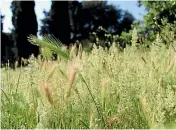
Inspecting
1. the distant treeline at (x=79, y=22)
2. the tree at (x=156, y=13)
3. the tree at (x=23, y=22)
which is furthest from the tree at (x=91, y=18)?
the tree at (x=156, y=13)

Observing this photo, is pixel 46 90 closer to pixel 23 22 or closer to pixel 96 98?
pixel 96 98

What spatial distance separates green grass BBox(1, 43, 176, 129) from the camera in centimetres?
185

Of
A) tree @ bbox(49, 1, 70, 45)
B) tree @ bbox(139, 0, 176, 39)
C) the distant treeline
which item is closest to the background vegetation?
the distant treeline

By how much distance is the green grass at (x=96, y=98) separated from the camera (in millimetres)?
1853

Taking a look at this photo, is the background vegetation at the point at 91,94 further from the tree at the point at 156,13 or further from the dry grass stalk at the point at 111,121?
the tree at the point at 156,13

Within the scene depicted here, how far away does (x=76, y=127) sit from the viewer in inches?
80.0

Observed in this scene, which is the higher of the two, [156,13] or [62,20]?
[62,20]

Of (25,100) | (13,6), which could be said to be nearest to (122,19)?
(13,6)

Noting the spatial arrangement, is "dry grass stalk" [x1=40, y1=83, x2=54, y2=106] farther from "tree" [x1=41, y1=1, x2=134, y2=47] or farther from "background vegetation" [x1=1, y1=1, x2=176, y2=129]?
"tree" [x1=41, y1=1, x2=134, y2=47]

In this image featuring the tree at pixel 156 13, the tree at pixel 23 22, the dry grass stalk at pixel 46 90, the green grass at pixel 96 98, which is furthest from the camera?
the tree at pixel 23 22

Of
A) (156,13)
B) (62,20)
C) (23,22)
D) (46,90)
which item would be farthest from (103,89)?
(23,22)

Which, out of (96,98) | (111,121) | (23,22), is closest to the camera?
(111,121)

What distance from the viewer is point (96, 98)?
2.06 meters

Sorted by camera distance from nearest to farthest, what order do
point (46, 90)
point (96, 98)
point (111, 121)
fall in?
point (46, 90) → point (111, 121) → point (96, 98)
